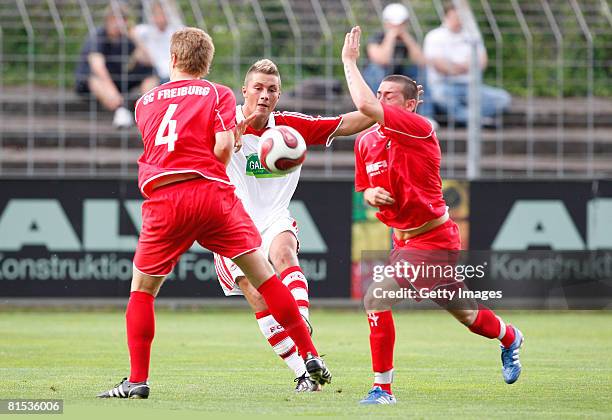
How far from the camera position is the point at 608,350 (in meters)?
12.1

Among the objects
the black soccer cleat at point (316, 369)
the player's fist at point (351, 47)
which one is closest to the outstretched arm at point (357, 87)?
the player's fist at point (351, 47)

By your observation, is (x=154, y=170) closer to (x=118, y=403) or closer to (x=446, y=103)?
(x=118, y=403)

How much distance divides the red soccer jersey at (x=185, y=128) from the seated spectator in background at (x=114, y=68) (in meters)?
9.07

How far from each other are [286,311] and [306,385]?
0.73m

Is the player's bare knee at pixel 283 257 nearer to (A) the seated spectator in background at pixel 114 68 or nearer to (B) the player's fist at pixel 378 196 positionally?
(B) the player's fist at pixel 378 196

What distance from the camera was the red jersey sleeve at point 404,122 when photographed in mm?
8164

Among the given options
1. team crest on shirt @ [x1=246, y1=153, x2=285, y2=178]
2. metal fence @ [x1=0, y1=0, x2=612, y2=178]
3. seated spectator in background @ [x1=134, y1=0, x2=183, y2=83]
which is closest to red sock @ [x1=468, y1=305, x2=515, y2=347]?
team crest on shirt @ [x1=246, y1=153, x2=285, y2=178]

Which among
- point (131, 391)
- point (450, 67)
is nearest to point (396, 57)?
point (450, 67)

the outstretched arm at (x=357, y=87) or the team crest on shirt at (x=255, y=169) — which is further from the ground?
the outstretched arm at (x=357, y=87)

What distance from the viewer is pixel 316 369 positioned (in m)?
7.96

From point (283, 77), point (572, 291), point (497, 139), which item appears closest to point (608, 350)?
point (572, 291)

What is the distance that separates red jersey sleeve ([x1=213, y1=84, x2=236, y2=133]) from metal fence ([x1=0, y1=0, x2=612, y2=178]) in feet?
29.5

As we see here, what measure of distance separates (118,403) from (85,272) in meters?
9.02

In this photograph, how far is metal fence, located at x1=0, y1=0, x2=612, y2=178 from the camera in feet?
55.2
